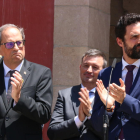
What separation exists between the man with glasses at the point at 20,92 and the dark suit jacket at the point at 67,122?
9.3 inches

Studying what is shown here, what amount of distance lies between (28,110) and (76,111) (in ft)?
2.31

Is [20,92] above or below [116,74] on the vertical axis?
below

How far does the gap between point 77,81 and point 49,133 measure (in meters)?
1.94

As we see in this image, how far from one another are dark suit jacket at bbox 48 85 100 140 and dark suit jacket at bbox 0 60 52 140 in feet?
0.80

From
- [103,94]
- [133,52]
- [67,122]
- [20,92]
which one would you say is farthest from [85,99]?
[133,52]

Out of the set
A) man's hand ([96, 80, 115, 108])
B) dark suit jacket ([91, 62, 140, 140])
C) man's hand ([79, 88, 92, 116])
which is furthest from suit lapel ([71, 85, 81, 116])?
man's hand ([96, 80, 115, 108])

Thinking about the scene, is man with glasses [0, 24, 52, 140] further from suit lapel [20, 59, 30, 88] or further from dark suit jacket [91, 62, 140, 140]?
dark suit jacket [91, 62, 140, 140]

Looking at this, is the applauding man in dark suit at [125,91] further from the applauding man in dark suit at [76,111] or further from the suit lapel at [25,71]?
the suit lapel at [25,71]

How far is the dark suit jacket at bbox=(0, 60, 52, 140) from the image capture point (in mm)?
4363

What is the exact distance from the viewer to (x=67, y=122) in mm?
4684

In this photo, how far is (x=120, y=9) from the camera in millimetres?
8453

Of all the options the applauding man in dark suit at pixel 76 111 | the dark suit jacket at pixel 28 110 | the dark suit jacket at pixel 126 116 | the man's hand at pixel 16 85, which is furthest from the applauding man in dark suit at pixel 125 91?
the man's hand at pixel 16 85

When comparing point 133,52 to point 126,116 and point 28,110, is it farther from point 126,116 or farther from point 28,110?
point 28,110

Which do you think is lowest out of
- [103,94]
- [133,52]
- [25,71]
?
[103,94]
